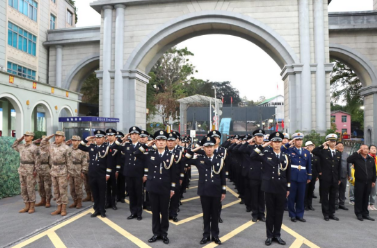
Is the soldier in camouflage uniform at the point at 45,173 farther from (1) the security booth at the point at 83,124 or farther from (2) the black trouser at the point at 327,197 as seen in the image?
(1) the security booth at the point at 83,124

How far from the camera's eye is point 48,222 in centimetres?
700

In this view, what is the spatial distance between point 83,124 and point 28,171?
11252 millimetres

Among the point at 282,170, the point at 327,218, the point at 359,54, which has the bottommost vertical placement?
the point at 327,218

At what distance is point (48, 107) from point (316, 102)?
16.5m

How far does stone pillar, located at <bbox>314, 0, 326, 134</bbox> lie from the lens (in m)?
19.5

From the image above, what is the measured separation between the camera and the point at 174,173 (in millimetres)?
6117

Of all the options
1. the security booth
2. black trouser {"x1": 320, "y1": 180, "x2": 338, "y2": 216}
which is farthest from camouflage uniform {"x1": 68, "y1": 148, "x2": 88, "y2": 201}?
the security booth

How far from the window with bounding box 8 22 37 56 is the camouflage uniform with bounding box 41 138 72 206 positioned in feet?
59.6

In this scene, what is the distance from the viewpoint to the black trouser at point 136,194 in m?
7.44

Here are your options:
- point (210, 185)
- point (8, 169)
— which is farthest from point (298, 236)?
point (8, 169)

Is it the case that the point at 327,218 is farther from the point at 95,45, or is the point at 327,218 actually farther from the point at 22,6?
the point at 22,6

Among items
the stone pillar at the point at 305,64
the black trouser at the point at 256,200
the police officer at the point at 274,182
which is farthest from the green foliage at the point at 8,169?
the stone pillar at the point at 305,64

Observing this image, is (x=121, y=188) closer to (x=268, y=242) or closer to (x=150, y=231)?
(x=150, y=231)

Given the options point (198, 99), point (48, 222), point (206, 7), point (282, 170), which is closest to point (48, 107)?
point (206, 7)
